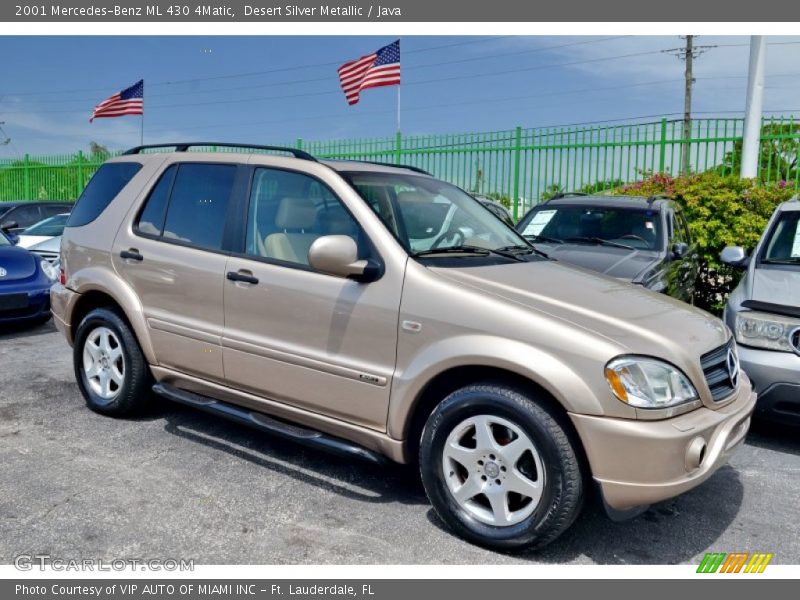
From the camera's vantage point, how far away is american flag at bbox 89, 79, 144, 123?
17.6 meters

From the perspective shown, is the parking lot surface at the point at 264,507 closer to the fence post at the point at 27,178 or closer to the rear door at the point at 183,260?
the rear door at the point at 183,260

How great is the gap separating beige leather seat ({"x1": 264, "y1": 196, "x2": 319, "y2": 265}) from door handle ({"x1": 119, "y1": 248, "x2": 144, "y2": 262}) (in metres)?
1.06

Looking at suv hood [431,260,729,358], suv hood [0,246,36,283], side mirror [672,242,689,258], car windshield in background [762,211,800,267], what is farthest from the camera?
suv hood [0,246,36,283]

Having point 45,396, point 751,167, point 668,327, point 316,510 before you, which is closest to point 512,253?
point 668,327

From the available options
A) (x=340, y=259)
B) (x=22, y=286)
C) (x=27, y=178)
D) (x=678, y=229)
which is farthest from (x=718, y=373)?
(x=27, y=178)

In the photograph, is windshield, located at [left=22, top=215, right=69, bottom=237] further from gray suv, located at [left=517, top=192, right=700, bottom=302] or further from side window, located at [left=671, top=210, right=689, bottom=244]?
side window, located at [left=671, top=210, right=689, bottom=244]

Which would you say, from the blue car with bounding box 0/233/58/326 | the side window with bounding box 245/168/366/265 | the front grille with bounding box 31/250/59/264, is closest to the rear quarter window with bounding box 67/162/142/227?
the side window with bounding box 245/168/366/265

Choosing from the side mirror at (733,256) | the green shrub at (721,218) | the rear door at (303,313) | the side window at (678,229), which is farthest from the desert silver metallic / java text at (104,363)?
the green shrub at (721,218)

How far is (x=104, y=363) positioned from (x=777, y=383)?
4.40 meters

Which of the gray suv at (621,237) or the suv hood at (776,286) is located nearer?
the suv hood at (776,286)

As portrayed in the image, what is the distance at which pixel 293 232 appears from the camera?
13.2 ft

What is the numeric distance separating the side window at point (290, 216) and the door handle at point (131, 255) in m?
0.93

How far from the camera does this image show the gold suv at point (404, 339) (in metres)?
3.04

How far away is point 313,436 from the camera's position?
377cm
